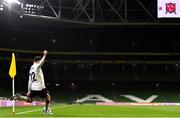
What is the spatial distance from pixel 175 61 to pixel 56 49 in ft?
46.0

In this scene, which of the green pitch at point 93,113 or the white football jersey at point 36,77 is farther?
the green pitch at point 93,113

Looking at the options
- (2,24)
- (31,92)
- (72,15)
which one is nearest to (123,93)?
(72,15)

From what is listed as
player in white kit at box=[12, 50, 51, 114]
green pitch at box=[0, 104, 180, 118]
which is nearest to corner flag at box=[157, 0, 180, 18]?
green pitch at box=[0, 104, 180, 118]

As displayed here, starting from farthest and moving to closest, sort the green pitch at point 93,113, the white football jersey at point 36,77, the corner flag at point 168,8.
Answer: the corner flag at point 168,8 → the green pitch at point 93,113 → the white football jersey at point 36,77

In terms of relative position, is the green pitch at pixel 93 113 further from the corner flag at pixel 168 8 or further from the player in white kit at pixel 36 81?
the corner flag at pixel 168 8

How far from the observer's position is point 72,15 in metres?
44.9

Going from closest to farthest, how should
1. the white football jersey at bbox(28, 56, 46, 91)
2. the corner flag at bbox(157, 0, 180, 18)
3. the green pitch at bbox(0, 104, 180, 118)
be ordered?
the white football jersey at bbox(28, 56, 46, 91)
the green pitch at bbox(0, 104, 180, 118)
the corner flag at bbox(157, 0, 180, 18)

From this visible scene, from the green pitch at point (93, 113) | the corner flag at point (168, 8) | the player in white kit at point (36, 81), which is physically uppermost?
the corner flag at point (168, 8)

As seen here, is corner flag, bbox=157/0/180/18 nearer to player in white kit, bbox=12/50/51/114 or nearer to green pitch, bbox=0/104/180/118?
green pitch, bbox=0/104/180/118

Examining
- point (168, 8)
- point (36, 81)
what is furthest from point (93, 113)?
point (168, 8)

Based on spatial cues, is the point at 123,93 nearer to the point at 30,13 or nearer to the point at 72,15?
the point at 72,15

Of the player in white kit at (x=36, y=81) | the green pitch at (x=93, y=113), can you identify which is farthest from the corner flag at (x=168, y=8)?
the player in white kit at (x=36, y=81)

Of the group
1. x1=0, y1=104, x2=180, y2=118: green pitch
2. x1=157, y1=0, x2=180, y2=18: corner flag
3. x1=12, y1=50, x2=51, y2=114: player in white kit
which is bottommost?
x1=0, y1=104, x2=180, y2=118: green pitch

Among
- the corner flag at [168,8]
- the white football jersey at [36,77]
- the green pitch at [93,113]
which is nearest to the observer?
the white football jersey at [36,77]
